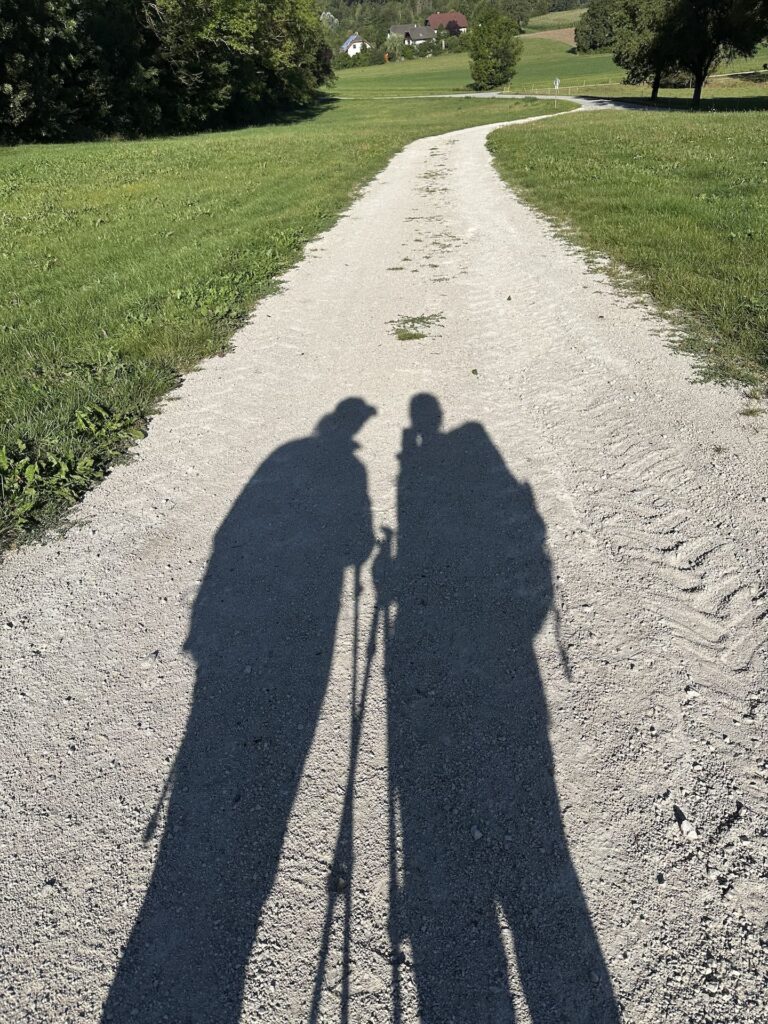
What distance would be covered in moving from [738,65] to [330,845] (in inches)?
3903

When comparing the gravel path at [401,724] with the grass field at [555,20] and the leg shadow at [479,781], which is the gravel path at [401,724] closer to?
the leg shadow at [479,781]

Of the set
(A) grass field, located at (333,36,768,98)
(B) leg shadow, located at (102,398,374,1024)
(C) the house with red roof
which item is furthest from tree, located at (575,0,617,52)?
(B) leg shadow, located at (102,398,374,1024)

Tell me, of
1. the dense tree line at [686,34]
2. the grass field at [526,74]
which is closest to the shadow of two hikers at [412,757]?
the dense tree line at [686,34]

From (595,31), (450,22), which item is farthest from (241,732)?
(450,22)

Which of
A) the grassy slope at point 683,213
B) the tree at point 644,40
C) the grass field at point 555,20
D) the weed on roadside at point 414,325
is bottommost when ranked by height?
the weed on roadside at point 414,325

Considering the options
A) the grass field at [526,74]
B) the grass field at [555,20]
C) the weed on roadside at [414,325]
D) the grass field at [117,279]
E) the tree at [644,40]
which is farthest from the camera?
the grass field at [555,20]

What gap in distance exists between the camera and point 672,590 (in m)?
3.25

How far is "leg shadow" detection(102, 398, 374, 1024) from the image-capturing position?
1.97 m

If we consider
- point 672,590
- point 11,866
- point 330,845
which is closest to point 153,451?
point 11,866

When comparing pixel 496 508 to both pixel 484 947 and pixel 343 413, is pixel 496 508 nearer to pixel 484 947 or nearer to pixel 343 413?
pixel 343 413

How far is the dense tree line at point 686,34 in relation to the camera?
35.1 meters

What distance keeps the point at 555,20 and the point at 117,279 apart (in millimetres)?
185831

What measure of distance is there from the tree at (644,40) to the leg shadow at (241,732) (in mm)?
52193

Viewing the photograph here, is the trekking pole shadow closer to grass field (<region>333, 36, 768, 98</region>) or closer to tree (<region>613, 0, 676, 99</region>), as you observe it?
tree (<region>613, 0, 676, 99</region>)
